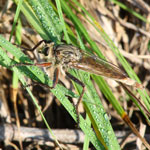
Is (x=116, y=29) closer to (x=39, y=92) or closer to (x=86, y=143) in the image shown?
(x=39, y=92)

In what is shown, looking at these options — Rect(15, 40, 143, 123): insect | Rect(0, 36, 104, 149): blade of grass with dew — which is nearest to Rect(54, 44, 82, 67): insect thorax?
Rect(15, 40, 143, 123): insect

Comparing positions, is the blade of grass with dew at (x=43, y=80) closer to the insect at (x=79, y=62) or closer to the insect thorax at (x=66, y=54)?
the insect at (x=79, y=62)

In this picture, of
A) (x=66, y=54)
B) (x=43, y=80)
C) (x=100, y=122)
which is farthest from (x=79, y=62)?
(x=100, y=122)

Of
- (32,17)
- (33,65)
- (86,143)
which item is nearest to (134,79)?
(86,143)

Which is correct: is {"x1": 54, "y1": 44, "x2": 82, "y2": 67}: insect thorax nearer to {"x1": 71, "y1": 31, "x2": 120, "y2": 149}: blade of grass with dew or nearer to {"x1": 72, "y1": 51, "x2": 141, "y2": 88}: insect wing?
{"x1": 72, "y1": 51, "x2": 141, "y2": 88}: insect wing

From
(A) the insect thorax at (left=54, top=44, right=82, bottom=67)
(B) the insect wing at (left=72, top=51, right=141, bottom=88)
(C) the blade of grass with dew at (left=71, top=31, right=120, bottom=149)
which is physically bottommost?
(C) the blade of grass with dew at (left=71, top=31, right=120, bottom=149)

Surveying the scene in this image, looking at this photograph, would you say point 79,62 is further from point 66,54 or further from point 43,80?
point 43,80

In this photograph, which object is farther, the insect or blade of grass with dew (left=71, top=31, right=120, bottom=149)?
the insect

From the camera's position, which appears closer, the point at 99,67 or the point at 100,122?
the point at 100,122
